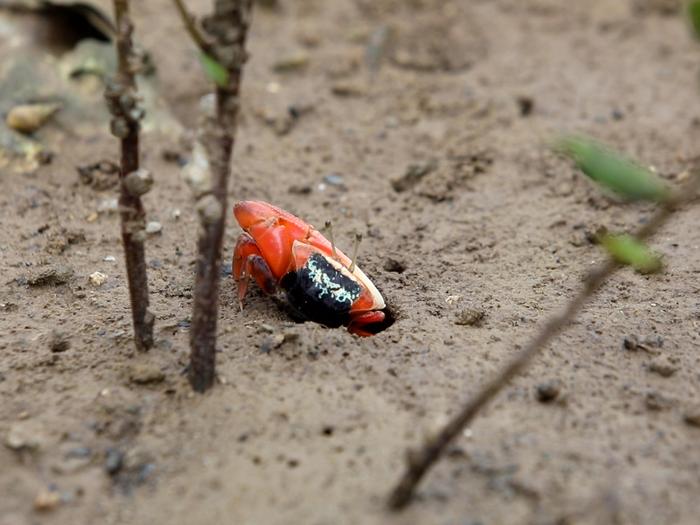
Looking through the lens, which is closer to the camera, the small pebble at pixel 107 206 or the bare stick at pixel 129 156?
the bare stick at pixel 129 156

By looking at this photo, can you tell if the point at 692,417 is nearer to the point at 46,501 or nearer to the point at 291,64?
the point at 46,501

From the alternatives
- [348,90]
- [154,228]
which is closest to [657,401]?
[154,228]

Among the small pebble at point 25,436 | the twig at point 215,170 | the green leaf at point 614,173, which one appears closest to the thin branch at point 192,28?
the twig at point 215,170

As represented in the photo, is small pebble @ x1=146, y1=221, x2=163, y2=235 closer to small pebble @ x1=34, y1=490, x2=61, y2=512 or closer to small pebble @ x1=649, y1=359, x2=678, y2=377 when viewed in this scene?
small pebble @ x1=34, y1=490, x2=61, y2=512

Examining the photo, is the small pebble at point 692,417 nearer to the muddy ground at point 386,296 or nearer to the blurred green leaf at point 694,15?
the muddy ground at point 386,296

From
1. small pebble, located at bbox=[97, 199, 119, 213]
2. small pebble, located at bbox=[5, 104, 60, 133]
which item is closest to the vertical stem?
small pebble, located at bbox=[97, 199, 119, 213]
